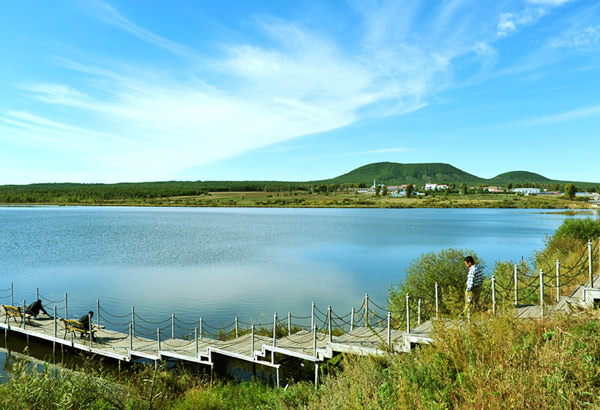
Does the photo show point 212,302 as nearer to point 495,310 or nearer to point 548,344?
point 495,310

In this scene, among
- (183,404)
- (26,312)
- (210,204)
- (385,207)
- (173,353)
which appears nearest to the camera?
(183,404)

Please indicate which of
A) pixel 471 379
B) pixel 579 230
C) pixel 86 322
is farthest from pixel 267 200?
pixel 471 379

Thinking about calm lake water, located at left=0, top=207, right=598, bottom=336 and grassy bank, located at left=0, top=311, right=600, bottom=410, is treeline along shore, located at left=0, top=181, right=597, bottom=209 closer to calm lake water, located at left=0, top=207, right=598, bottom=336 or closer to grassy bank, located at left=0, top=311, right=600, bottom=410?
calm lake water, located at left=0, top=207, right=598, bottom=336

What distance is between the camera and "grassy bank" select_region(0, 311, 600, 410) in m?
4.82

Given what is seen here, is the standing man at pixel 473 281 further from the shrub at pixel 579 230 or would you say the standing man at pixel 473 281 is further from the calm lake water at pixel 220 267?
the shrub at pixel 579 230

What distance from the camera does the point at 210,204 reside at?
161000mm

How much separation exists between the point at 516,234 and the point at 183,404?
58537 mm

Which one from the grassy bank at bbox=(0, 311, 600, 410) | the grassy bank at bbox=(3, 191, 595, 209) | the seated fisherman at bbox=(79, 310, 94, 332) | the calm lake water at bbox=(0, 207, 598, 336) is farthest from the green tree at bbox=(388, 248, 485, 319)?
the grassy bank at bbox=(3, 191, 595, 209)

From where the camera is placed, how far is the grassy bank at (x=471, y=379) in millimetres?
4816

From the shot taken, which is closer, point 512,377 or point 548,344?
point 512,377

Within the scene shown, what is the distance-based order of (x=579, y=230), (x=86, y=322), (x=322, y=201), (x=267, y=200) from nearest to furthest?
(x=86, y=322)
(x=579, y=230)
(x=322, y=201)
(x=267, y=200)

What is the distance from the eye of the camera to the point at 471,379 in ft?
17.6

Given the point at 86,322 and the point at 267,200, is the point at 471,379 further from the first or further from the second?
the point at 267,200

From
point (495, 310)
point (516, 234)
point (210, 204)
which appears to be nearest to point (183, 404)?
point (495, 310)
